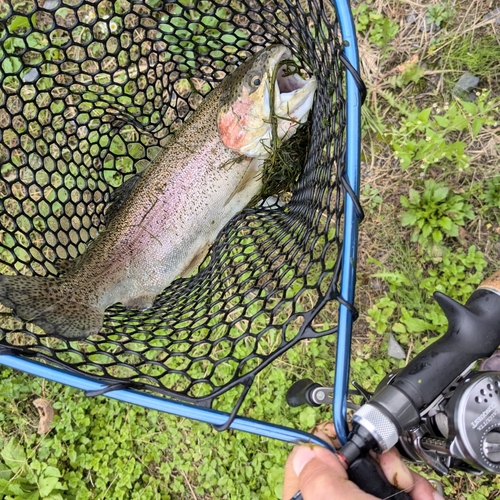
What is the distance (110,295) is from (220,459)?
3.62 ft

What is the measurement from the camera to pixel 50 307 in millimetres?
1695

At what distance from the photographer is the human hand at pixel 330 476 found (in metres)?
1.07

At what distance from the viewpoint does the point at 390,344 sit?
239 cm

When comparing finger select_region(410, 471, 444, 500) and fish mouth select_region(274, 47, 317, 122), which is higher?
fish mouth select_region(274, 47, 317, 122)

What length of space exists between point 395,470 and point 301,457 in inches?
9.9

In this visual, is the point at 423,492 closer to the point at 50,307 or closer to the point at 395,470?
the point at 395,470

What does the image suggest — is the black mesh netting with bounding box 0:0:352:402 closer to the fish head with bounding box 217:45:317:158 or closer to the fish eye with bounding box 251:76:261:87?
the fish head with bounding box 217:45:317:158

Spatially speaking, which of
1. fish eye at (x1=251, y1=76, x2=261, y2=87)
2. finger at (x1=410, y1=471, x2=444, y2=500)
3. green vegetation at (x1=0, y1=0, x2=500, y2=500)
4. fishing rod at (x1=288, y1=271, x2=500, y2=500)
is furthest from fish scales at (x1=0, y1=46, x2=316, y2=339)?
finger at (x1=410, y1=471, x2=444, y2=500)

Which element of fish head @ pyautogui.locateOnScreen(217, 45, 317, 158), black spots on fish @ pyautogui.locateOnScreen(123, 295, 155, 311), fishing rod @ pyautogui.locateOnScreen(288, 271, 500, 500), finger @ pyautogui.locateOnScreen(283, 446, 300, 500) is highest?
fish head @ pyautogui.locateOnScreen(217, 45, 317, 158)

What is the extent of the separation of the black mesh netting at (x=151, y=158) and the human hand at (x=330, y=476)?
26 cm

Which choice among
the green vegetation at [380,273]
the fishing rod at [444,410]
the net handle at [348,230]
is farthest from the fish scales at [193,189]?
the fishing rod at [444,410]

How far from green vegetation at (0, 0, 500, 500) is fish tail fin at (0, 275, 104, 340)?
98 cm

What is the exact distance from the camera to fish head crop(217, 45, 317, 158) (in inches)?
76.3

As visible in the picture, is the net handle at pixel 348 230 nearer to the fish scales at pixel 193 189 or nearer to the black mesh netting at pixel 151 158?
the black mesh netting at pixel 151 158
